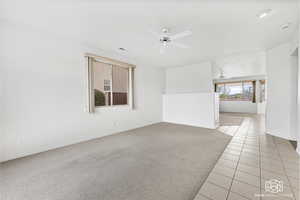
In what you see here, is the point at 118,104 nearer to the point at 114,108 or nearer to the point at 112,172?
the point at 114,108

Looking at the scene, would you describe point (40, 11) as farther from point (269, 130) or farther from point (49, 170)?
point (269, 130)

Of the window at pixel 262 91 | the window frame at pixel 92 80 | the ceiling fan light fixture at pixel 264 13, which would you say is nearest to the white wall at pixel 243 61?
the ceiling fan light fixture at pixel 264 13

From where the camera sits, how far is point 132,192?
151 cm

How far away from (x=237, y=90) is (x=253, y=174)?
9.08 metres

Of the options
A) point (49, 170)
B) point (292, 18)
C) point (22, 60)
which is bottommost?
point (49, 170)

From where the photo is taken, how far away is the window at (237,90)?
8555 millimetres

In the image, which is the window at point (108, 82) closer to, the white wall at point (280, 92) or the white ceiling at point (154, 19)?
the white ceiling at point (154, 19)

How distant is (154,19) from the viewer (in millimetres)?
2229

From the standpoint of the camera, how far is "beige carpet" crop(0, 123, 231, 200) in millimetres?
1501

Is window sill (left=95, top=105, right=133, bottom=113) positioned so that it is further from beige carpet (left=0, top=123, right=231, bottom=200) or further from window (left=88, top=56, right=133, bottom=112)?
beige carpet (left=0, top=123, right=231, bottom=200)

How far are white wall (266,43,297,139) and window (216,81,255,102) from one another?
19.7 ft

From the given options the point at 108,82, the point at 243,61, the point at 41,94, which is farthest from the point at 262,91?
the point at 41,94

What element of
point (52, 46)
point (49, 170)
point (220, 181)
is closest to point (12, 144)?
point (49, 170)

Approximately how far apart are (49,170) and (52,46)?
8.60ft
